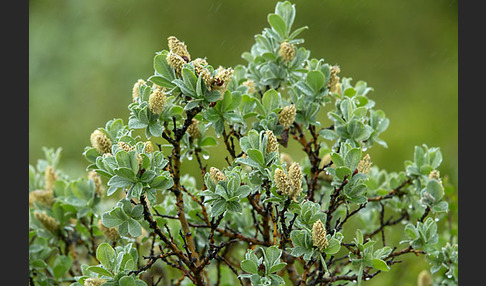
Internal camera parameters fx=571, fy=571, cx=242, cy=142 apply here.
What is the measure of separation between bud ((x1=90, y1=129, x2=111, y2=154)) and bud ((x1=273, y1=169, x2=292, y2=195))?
1.44 ft

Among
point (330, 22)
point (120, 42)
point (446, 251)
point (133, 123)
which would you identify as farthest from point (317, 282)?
point (120, 42)

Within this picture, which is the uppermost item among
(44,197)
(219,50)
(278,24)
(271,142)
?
(219,50)

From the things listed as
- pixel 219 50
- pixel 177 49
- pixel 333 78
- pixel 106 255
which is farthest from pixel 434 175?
pixel 219 50

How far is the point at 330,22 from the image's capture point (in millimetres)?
4949

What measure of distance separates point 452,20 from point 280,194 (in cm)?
417

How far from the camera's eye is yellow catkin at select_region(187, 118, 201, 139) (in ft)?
4.85

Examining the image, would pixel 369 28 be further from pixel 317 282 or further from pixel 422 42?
pixel 317 282

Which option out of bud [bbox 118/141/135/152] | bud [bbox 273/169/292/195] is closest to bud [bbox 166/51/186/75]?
bud [bbox 118/141/135/152]

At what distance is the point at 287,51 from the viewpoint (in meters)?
1.54

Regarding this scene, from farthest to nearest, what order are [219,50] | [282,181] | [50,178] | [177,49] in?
[219,50] < [50,178] < [177,49] < [282,181]

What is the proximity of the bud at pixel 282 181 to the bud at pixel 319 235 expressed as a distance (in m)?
0.09

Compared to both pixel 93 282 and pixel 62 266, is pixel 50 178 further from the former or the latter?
pixel 93 282

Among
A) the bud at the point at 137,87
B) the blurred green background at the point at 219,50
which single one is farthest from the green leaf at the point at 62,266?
the blurred green background at the point at 219,50

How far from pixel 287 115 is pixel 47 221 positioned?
80 cm
